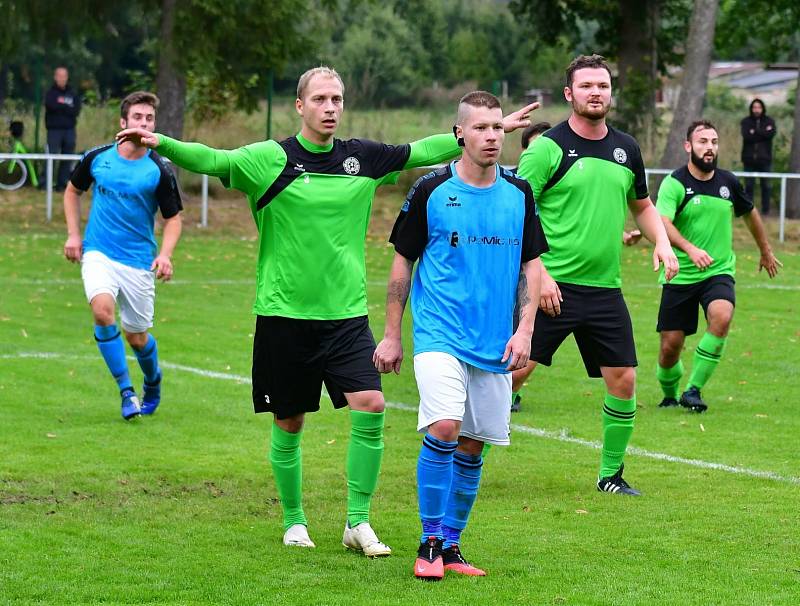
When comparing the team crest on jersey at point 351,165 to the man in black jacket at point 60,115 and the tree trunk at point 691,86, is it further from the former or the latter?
the tree trunk at point 691,86

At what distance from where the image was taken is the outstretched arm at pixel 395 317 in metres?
6.50

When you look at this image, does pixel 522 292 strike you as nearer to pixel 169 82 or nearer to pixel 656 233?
pixel 656 233

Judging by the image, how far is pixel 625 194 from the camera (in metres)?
8.40

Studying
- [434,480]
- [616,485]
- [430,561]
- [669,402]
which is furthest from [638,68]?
[430,561]

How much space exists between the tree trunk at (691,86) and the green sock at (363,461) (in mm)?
20845

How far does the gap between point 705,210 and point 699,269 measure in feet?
1.57

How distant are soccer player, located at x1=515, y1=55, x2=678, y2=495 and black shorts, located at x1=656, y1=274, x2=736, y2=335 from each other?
10.3ft

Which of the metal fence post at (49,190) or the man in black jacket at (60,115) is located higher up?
the man in black jacket at (60,115)

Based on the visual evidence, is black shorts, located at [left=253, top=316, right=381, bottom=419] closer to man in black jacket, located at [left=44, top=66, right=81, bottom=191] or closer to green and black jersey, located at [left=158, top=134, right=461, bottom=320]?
green and black jersey, located at [left=158, top=134, right=461, bottom=320]

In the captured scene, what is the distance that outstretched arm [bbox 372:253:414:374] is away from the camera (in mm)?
6500

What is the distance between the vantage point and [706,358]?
11609 mm

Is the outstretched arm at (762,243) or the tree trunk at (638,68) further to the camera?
the tree trunk at (638,68)

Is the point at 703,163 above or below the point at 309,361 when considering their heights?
above

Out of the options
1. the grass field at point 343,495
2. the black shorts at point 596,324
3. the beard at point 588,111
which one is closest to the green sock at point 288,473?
the grass field at point 343,495
